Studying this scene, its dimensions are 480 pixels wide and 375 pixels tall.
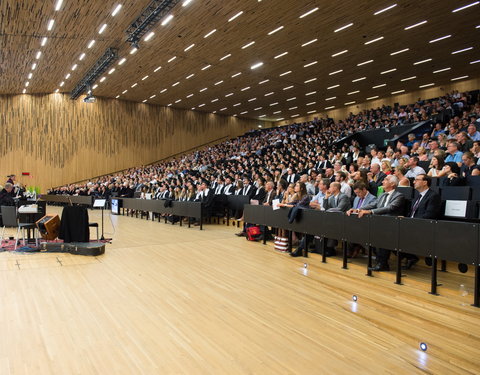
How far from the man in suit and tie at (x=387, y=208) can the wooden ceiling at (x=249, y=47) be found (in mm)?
6977

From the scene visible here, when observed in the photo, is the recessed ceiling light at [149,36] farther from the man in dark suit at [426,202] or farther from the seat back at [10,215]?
the man in dark suit at [426,202]

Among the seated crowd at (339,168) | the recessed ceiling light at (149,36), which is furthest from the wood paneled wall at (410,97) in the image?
the recessed ceiling light at (149,36)

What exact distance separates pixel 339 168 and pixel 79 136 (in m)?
17.7

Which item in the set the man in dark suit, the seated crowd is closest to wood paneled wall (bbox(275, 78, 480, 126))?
the seated crowd

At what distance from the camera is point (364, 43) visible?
499 inches

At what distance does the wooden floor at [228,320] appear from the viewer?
2455 mm

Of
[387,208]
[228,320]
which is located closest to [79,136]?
[387,208]

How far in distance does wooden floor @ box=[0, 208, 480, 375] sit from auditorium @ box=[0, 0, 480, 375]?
0.02m

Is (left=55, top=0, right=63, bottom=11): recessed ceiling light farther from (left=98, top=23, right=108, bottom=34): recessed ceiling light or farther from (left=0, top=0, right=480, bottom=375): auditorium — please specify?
(left=98, top=23, right=108, bottom=34): recessed ceiling light

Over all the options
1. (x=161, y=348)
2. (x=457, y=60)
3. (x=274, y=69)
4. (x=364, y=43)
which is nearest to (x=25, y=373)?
(x=161, y=348)

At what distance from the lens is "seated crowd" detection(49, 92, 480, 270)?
5543 millimetres

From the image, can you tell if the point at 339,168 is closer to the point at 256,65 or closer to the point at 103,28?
the point at 256,65

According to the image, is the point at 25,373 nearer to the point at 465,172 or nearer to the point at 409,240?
the point at 409,240

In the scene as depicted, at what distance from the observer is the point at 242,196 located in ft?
32.4
